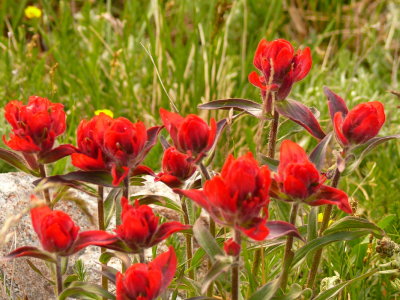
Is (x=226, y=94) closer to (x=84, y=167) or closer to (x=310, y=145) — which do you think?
(x=310, y=145)

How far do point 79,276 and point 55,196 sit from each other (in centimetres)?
20

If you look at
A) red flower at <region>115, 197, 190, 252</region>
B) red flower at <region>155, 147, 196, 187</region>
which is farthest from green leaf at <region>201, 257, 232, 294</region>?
red flower at <region>155, 147, 196, 187</region>

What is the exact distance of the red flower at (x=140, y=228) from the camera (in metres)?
1.23

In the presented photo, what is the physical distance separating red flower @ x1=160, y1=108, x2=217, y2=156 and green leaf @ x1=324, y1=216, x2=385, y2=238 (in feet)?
1.16

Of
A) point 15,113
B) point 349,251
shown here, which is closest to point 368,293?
point 349,251

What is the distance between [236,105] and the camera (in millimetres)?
1573

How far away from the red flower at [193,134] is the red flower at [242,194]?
140mm

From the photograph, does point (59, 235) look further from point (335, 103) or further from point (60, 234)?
point (335, 103)

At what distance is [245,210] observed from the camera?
3.76 feet

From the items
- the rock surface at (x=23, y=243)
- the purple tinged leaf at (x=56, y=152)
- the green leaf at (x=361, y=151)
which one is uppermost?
the green leaf at (x=361, y=151)

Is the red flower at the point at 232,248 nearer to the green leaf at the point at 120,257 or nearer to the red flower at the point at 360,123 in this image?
the green leaf at the point at 120,257

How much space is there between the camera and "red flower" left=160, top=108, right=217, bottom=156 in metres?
1.28

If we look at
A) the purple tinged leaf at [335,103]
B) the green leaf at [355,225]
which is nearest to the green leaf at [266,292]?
the green leaf at [355,225]

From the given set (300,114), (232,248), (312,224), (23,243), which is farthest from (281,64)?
(23,243)
